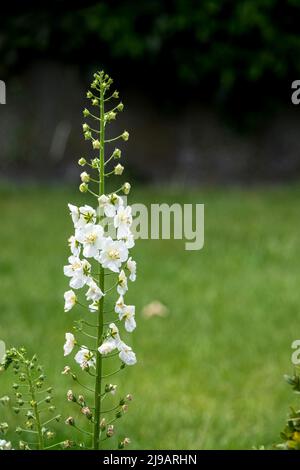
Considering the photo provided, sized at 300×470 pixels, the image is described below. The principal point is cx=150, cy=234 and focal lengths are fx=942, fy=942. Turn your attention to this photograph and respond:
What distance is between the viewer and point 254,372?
Result: 411cm

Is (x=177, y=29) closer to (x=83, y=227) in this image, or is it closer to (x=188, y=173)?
(x=188, y=173)

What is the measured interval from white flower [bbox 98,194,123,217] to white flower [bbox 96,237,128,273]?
0.17 feet

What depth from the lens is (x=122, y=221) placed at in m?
1.77

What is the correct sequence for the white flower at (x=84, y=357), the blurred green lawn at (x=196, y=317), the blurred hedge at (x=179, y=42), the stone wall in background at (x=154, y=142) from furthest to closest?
the stone wall in background at (x=154, y=142), the blurred hedge at (x=179, y=42), the blurred green lawn at (x=196, y=317), the white flower at (x=84, y=357)

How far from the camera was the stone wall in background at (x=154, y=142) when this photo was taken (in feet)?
31.0

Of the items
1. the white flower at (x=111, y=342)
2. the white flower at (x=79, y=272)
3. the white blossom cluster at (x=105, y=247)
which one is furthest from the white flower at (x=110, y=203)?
the white flower at (x=111, y=342)

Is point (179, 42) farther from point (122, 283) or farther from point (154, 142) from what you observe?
point (122, 283)

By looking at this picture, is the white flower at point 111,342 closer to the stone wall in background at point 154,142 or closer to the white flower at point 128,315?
the white flower at point 128,315

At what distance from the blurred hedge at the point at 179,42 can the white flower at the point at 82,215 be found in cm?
709

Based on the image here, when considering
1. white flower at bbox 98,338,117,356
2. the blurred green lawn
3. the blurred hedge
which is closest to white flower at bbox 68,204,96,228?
white flower at bbox 98,338,117,356

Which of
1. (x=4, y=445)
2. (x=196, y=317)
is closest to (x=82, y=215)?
(x=4, y=445)

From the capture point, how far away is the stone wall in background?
945cm

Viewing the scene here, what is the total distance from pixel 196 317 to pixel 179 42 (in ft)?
15.2
